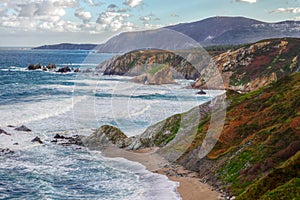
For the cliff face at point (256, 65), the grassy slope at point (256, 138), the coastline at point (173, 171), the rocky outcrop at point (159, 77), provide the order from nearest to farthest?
the grassy slope at point (256, 138) → the coastline at point (173, 171) → the cliff face at point (256, 65) → the rocky outcrop at point (159, 77)

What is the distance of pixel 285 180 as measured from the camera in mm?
16500

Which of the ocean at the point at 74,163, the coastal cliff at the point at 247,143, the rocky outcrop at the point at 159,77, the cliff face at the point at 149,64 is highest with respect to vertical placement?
the cliff face at the point at 149,64

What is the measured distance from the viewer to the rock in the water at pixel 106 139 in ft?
111

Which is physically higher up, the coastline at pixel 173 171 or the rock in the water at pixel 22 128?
the rock in the water at pixel 22 128

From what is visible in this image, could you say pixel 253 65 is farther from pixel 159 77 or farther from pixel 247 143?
pixel 247 143

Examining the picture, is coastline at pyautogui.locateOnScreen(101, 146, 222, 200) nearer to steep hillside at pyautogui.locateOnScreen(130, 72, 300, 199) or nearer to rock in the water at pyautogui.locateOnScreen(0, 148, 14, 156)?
steep hillside at pyautogui.locateOnScreen(130, 72, 300, 199)

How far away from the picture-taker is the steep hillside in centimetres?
1702

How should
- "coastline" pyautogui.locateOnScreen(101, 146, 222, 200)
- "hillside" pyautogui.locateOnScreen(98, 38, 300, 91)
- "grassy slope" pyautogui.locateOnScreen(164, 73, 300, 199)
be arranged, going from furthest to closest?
"hillside" pyautogui.locateOnScreen(98, 38, 300, 91)
"coastline" pyautogui.locateOnScreen(101, 146, 222, 200)
"grassy slope" pyautogui.locateOnScreen(164, 73, 300, 199)

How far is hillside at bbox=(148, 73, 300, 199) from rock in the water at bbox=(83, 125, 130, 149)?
2.45m

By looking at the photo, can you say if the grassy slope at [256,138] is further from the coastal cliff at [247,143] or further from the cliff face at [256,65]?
the cliff face at [256,65]

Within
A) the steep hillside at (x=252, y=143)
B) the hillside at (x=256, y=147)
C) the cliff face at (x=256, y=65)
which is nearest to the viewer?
the hillside at (x=256, y=147)

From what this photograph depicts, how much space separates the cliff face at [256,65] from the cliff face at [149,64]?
14173 millimetres

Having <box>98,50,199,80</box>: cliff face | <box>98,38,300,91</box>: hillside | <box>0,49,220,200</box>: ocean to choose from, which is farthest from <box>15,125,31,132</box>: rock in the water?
<box>98,50,199,80</box>: cliff face

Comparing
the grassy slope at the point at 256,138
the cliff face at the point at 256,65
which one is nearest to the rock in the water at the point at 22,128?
the grassy slope at the point at 256,138
